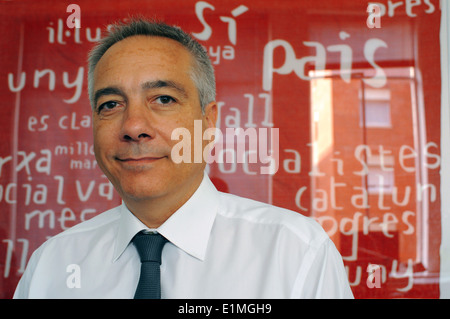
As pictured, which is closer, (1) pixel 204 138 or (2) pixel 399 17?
(1) pixel 204 138

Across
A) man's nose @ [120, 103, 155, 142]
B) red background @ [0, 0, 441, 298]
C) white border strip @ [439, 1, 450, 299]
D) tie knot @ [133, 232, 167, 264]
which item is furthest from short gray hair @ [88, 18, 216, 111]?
white border strip @ [439, 1, 450, 299]

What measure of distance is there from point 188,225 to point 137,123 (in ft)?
0.77

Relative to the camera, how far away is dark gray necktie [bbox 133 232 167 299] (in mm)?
758

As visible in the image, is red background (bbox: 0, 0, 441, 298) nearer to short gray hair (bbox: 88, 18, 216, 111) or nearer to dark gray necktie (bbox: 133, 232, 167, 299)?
short gray hair (bbox: 88, 18, 216, 111)

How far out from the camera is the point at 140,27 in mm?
862

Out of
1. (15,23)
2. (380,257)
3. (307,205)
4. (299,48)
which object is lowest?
(380,257)

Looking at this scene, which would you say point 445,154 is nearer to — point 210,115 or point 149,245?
point 210,115

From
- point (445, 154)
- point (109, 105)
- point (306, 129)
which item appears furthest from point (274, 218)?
point (445, 154)

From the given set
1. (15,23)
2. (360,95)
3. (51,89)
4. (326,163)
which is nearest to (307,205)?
(326,163)

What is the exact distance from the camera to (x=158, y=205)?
823 millimetres
